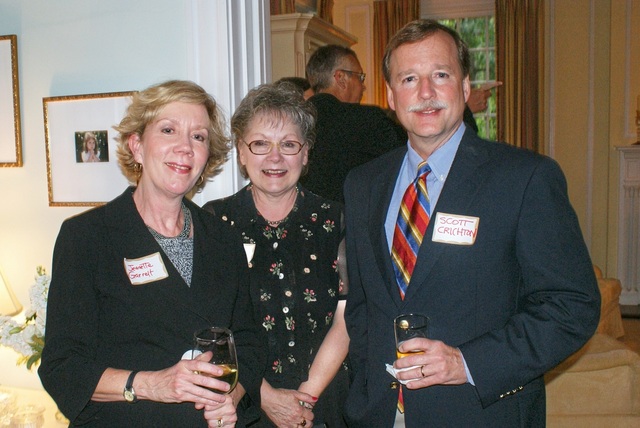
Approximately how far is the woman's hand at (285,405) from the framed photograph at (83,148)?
1047 mm

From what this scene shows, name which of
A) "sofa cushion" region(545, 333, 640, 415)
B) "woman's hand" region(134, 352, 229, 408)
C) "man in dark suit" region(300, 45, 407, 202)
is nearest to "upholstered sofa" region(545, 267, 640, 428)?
"sofa cushion" region(545, 333, 640, 415)

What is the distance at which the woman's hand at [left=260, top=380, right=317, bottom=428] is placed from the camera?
212 centimetres

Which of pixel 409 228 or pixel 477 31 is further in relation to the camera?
pixel 477 31

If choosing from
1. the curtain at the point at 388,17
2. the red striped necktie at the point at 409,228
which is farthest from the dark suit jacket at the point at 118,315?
the curtain at the point at 388,17

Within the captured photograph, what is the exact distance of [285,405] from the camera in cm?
212

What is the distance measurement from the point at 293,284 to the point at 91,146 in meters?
→ 1.07

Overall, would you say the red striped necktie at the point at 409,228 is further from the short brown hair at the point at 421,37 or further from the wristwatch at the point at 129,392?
the wristwatch at the point at 129,392

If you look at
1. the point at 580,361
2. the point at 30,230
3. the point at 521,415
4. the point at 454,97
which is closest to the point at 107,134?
the point at 30,230

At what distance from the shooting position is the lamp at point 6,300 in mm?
2707

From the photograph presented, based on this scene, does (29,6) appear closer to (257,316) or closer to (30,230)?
(30,230)

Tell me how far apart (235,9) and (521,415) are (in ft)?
5.80

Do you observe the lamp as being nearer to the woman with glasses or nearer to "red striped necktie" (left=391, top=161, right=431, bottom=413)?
the woman with glasses

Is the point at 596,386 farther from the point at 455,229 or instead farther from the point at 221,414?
the point at 221,414

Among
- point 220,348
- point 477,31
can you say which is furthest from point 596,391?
point 477,31
